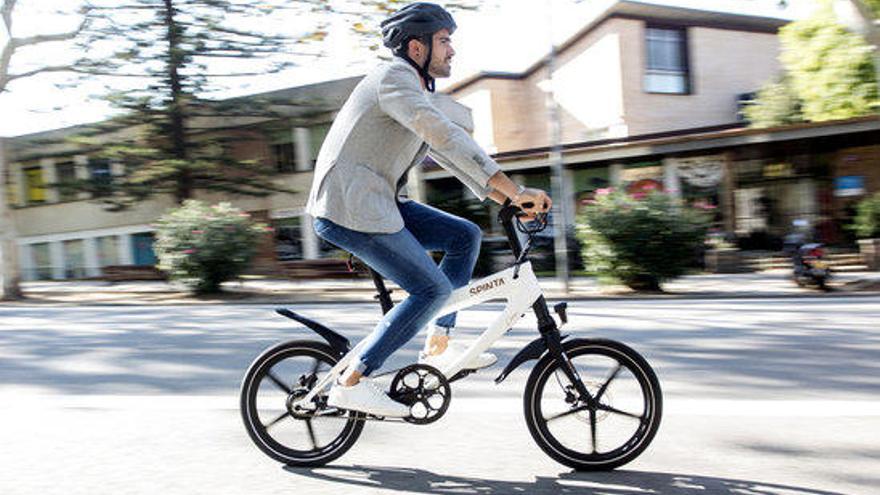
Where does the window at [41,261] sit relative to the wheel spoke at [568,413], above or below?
above

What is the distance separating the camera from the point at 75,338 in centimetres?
792

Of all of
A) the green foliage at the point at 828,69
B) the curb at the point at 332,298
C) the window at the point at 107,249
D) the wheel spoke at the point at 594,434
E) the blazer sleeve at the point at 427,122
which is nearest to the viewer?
the blazer sleeve at the point at 427,122

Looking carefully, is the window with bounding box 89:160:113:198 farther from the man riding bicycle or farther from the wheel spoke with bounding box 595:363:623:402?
the wheel spoke with bounding box 595:363:623:402

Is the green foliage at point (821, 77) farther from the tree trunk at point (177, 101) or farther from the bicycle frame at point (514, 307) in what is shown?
the bicycle frame at point (514, 307)

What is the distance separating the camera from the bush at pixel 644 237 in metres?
14.1

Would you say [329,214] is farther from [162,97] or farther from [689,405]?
[162,97]

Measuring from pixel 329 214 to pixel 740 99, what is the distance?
100 feet

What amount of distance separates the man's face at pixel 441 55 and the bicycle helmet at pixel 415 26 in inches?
0.7

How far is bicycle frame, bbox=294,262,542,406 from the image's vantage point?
3412mm

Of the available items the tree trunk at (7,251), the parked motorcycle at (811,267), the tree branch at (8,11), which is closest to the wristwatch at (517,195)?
the parked motorcycle at (811,267)

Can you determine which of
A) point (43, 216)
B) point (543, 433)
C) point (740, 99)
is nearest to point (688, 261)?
point (543, 433)

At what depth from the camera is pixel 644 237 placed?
46.4ft

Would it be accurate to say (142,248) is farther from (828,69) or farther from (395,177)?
(395,177)

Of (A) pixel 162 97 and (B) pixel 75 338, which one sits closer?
(B) pixel 75 338
